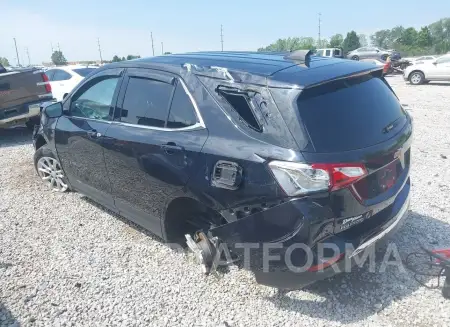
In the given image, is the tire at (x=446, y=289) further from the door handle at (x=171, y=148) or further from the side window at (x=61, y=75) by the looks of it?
the side window at (x=61, y=75)

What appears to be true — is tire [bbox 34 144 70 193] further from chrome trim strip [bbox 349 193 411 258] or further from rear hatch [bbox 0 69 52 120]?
rear hatch [bbox 0 69 52 120]

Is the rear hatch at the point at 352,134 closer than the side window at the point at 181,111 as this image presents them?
Yes

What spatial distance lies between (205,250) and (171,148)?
0.87 meters

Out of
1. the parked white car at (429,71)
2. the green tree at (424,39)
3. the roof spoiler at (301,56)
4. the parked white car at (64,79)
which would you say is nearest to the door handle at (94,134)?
the roof spoiler at (301,56)

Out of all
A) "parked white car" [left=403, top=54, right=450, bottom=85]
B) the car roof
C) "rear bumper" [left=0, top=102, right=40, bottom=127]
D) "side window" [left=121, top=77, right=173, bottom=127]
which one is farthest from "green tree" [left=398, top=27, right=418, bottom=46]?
"side window" [left=121, top=77, right=173, bottom=127]

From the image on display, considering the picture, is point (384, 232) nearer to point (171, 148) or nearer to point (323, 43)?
point (171, 148)

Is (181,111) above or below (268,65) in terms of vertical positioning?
below

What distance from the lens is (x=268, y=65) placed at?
2.71m

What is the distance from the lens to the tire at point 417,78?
19.2 metres

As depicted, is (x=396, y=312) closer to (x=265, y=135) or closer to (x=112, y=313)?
(x=265, y=135)

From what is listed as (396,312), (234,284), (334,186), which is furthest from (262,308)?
(334,186)

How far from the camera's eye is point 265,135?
240 cm

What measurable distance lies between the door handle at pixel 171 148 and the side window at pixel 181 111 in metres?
0.15

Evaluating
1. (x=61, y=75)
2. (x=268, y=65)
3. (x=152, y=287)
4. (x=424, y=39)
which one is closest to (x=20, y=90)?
(x=61, y=75)
